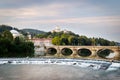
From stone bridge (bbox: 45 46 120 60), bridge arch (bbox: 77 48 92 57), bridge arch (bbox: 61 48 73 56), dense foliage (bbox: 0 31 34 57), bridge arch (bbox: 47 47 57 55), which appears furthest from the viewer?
bridge arch (bbox: 47 47 57 55)

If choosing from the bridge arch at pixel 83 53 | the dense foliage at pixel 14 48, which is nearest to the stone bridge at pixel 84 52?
the bridge arch at pixel 83 53

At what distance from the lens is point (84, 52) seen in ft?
237

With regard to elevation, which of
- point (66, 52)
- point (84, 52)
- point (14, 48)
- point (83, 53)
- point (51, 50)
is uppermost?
point (14, 48)

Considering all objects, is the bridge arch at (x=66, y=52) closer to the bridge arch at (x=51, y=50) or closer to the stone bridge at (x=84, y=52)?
the stone bridge at (x=84, y=52)

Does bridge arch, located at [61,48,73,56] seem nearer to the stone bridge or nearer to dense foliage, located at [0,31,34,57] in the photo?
the stone bridge

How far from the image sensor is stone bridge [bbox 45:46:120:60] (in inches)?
2096

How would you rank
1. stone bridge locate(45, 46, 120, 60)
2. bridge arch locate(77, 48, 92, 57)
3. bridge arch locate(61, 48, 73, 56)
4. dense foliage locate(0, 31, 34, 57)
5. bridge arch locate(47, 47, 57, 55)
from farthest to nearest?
bridge arch locate(47, 47, 57, 55)
bridge arch locate(61, 48, 73, 56)
bridge arch locate(77, 48, 92, 57)
dense foliage locate(0, 31, 34, 57)
stone bridge locate(45, 46, 120, 60)

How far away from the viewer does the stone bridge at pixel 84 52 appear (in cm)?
5325

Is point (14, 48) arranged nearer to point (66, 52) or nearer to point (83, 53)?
point (66, 52)

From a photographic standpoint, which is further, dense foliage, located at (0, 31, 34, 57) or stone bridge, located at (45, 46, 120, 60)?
dense foliage, located at (0, 31, 34, 57)

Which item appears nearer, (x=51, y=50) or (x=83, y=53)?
(x=83, y=53)

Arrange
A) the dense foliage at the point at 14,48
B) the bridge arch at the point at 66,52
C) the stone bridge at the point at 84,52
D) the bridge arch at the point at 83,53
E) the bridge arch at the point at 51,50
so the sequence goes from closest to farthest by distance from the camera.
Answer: the stone bridge at the point at 84,52 → the dense foliage at the point at 14,48 → the bridge arch at the point at 83,53 → the bridge arch at the point at 66,52 → the bridge arch at the point at 51,50

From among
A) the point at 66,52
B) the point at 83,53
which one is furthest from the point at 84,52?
the point at 66,52

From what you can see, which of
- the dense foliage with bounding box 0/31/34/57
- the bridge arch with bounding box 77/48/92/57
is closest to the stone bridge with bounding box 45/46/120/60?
the bridge arch with bounding box 77/48/92/57
